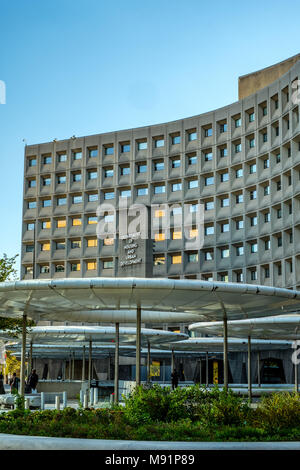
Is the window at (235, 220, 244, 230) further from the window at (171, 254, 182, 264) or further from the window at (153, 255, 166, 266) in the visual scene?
the window at (153, 255, 166, 266)

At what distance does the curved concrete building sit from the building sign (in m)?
0.49

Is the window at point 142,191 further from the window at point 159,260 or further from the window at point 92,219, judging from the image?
the window at point 159,260

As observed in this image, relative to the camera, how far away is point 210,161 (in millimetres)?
74750

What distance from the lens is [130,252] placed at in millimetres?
53781

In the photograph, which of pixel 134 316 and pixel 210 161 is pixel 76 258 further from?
pixel 134 316

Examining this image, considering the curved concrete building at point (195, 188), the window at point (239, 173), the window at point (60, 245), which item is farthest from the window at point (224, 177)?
the window at point (60, 245)

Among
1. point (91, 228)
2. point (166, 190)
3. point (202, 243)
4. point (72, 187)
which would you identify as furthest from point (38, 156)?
point (202, 243)

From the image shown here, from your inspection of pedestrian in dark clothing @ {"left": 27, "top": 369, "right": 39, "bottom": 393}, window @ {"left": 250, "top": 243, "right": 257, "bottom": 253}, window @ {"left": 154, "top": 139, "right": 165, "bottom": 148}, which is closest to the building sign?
pedestrian in dark clothing @ {"left": 27, "top": 369, "right": 39, "bottom": 393}

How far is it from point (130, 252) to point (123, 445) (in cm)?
4334

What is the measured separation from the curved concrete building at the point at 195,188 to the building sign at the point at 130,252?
1.62 feet

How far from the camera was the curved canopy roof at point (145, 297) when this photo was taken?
21156 millimetres

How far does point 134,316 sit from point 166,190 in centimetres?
4391

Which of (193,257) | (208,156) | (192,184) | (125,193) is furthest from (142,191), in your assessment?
(193,257)
